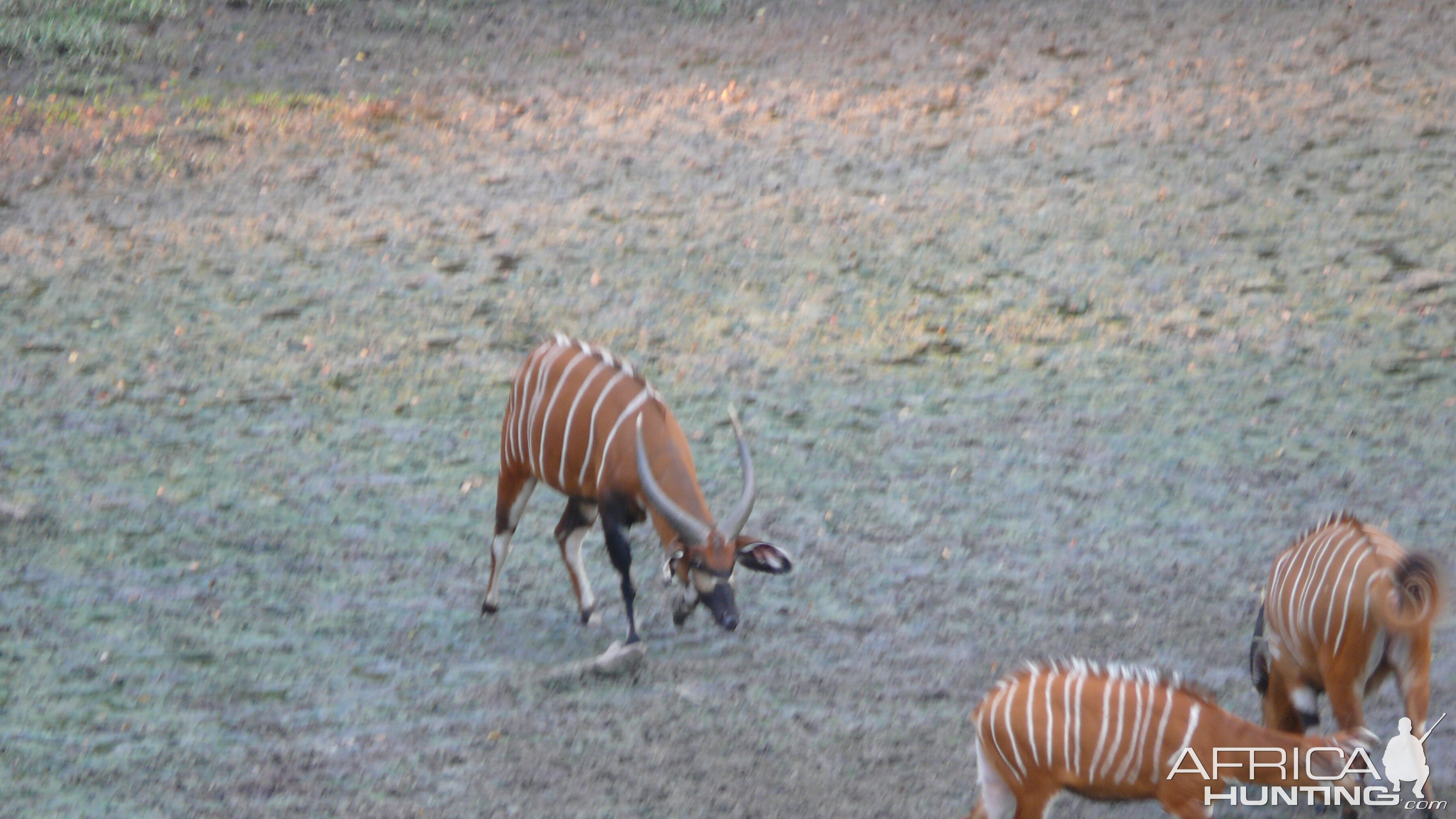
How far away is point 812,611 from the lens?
5.80 metres

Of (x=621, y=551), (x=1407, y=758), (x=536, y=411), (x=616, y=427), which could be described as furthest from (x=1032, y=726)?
(x=536, y=411)

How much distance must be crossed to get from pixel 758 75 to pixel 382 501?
520 cm

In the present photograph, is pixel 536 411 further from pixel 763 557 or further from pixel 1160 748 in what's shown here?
pixel 1160 748

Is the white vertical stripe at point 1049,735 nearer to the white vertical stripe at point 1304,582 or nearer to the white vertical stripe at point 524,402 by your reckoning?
the white vertical stripe at point 1304,582

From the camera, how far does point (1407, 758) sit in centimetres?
403

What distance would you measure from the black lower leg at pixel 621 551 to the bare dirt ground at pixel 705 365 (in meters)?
0.16

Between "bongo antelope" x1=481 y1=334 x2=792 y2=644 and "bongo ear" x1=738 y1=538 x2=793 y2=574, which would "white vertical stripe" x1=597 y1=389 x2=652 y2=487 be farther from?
"bongo ear" x1=738 y1=538 x2=793 y2=574

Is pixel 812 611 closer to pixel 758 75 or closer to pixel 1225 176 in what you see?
pixel 1225 176

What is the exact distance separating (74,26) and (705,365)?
606 cm

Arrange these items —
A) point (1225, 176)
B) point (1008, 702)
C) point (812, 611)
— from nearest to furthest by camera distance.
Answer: point (1008, 702), point (812, 611), point (1225, 176)

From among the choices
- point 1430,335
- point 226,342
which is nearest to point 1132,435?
point 1430,335

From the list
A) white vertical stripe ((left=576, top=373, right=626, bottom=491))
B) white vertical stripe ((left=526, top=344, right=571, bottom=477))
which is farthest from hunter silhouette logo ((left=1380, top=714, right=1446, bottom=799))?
white vertical stripe ((left=526, top=344, right=571, bottom=477))

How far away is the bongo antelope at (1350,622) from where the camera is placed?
12.9ft

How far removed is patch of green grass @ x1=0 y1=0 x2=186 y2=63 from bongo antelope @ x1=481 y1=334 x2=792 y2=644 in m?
6.63
